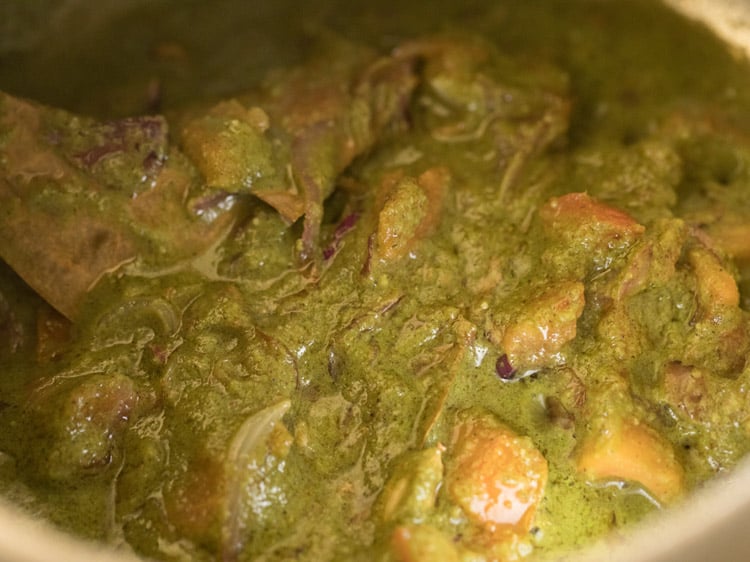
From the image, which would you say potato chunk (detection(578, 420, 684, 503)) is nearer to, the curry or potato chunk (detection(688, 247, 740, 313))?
the curry

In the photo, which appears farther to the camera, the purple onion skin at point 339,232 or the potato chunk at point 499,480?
the purple onion skin at point 339,232

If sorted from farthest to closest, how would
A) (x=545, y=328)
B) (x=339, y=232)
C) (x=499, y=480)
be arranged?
1. (x=339, y=232)
2. (x=545, y=328)
3. (x=499, y=480)

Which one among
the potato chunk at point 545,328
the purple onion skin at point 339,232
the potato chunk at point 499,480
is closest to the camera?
the potato chunk at point 499,480

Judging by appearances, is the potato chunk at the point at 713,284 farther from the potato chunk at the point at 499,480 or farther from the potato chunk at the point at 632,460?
the potato chunk at the point at 499,480

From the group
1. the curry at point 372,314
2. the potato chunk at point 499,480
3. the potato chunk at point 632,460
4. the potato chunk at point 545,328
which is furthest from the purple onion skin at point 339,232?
the potato chunk at point 632,460

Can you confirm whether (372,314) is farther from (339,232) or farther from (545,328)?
(545,328)

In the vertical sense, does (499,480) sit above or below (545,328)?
below

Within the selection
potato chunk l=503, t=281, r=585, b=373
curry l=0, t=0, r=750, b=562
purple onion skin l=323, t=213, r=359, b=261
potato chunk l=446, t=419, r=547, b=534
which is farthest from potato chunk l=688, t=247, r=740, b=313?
purple onion skin l=323, t=213, r=359, b=261

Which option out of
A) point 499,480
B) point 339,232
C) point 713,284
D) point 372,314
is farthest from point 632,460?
point 339,232

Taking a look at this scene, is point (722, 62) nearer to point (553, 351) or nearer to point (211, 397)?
point (553, 351)
